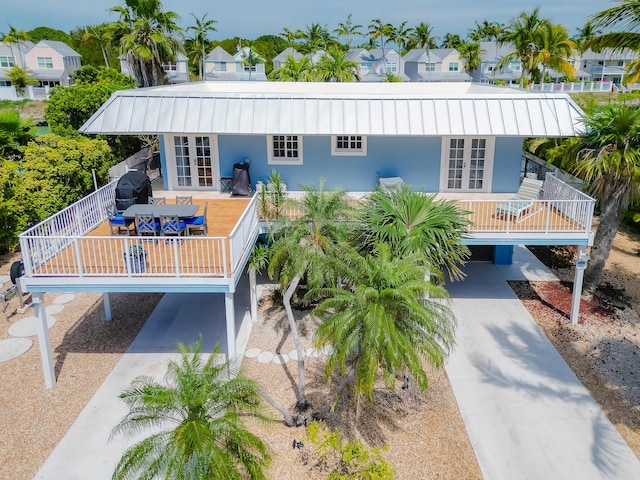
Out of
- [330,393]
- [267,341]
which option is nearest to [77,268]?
[267,341]

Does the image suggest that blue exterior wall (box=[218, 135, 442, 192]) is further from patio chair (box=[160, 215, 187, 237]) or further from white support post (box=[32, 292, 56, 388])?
white support post (box=[32, 292, 56, 388])

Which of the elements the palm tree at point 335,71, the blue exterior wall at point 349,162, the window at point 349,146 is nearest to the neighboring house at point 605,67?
the palm tree at point 335,71

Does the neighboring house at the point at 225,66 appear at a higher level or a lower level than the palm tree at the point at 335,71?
higher

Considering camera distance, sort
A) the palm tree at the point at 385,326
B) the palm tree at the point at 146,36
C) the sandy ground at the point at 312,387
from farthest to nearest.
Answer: the palm tree at the point at 146,36 < the sandy ground at the point at 312,387 < the palm tree at the point at 385,326

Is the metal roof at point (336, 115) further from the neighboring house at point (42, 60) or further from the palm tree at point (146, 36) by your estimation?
the neighboring house at point (42, 60)

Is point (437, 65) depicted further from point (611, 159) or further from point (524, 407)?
point (524, 407)

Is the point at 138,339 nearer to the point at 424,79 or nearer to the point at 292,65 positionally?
the point at 292,65
